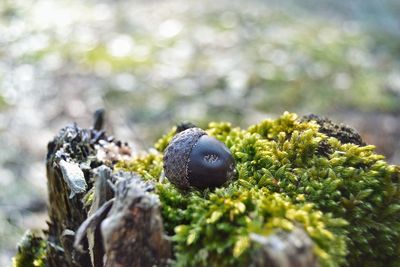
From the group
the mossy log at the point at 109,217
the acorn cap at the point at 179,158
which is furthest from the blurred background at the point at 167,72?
the acorn cap at the point at 179,158

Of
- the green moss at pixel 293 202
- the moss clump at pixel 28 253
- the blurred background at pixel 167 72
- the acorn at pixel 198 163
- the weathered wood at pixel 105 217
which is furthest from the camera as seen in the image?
the blurred background at pixel 167 72

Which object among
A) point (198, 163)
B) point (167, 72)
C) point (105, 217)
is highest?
point (167, 72)

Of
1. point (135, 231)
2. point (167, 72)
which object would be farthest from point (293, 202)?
point (167, 72)

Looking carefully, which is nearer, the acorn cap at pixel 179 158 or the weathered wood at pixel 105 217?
the weathered wood at pixel 105 217

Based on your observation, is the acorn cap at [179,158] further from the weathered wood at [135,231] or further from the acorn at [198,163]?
the weathered wood at [135,231]

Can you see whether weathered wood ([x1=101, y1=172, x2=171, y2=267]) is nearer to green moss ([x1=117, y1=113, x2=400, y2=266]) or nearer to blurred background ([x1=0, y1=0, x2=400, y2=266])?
green moss ([x1=117, y1=113, x2=400, y2=266])

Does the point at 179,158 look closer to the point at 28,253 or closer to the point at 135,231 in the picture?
the point at 135,231

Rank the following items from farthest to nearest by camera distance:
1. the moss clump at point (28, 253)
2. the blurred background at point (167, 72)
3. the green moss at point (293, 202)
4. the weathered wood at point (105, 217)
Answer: the blurred background at point (167, 72) → the moss clump at point (28, 253) → the green moss at point (293, 202) → the weathered wood at point (105, 217)

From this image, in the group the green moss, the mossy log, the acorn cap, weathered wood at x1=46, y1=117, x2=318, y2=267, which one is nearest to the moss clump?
the mossy log

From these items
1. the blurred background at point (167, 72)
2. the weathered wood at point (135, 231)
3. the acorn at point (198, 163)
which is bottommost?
the weathered wood at point (135, 231)
